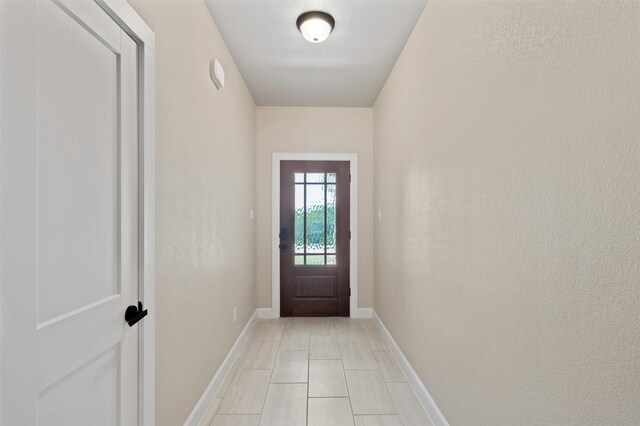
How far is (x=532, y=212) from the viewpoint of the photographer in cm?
111

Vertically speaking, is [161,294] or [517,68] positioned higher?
[517,68]

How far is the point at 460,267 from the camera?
64.8 inches

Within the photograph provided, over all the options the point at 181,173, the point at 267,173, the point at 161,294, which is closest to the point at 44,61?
the point at 181,173

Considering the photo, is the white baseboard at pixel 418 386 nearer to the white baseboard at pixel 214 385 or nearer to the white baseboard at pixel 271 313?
the white baseboard at pixel 271 313

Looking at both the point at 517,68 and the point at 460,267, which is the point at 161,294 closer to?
the point at 460,267

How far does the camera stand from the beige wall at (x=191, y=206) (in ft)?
5.01

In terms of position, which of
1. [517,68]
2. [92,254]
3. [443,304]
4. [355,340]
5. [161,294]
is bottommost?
[355,340]

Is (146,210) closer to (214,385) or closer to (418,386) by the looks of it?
(214,385)

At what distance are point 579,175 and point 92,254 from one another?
4.90ft

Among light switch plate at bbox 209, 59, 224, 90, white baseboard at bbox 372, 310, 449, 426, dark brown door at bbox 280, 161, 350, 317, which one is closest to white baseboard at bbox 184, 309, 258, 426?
dark brown door at bbox 280, 161, 350, 317

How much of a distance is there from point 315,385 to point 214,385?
0.72 meters

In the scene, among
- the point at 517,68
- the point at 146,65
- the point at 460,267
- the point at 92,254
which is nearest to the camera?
the point at 92,254

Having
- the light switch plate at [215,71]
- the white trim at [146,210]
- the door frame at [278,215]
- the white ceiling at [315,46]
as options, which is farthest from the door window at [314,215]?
the white trim at [146,210]

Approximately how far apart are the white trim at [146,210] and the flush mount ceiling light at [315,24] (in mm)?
1166
